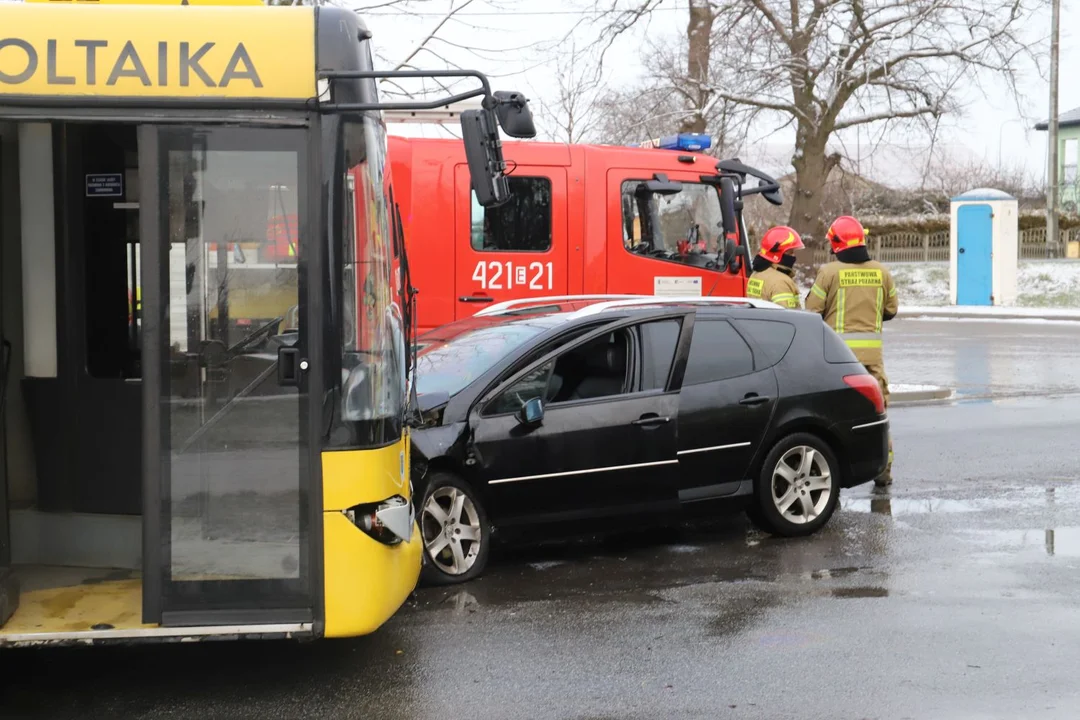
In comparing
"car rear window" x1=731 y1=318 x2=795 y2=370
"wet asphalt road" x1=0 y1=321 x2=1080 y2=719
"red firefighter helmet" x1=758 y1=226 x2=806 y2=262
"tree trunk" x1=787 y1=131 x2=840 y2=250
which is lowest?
"wet asphalt road" x1=0 y1=321 x2=1080 y2=719

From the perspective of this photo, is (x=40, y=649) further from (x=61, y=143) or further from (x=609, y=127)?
(x=609, y=127)

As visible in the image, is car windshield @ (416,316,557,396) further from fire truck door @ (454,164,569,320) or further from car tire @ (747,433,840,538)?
fire truck door @ (454,164,569,320)

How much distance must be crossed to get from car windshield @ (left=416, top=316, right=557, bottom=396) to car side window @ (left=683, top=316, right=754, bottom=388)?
0.92 m

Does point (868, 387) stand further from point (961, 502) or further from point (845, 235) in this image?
point (845, 235)

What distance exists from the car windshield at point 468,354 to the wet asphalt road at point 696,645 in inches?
45.9

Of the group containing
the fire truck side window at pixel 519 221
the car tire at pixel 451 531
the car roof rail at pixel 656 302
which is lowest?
the car tire at pixel 451 531

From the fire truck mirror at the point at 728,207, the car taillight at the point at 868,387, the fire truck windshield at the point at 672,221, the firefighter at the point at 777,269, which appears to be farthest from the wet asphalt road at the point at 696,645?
the fire truck mirror at the point at 728,207

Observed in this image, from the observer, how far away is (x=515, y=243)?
1152 centimetres

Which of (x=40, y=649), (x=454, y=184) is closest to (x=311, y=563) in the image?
(x=40, y=649)

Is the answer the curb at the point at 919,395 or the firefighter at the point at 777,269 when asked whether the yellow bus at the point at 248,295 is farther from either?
the curb at the point at 919,395

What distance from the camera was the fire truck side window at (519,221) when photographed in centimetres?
1145

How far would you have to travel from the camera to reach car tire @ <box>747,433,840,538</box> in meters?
7.95

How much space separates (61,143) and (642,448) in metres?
3.59

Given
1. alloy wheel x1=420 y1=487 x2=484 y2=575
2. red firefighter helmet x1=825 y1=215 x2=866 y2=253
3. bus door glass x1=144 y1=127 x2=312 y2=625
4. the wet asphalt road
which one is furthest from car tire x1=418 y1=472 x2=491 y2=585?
red firefighter helmet x1=825 y1=215 x2=866 y2=253
